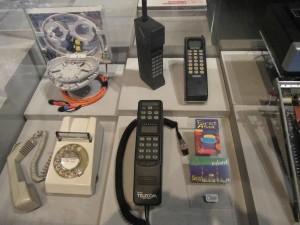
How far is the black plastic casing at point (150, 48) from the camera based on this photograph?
590 mm

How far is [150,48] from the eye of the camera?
62 centimetres

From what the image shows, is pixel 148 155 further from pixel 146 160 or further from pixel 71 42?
pixel 71 42

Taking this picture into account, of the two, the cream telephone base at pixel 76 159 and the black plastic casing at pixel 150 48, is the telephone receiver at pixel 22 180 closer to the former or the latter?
the cream telephone base at pixel 76 159

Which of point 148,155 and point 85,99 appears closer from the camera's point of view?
point 148,155

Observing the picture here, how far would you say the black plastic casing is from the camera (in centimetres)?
59

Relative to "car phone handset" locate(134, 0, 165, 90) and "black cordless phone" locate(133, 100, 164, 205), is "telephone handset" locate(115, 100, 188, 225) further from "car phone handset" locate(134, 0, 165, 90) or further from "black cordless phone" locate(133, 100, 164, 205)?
"car phone handset" locate(134, 0, 165, 90)

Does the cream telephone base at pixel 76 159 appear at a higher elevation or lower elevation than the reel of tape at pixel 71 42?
lower

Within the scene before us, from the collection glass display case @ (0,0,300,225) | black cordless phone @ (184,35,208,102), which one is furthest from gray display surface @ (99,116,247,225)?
black cordless phone @ (184,35,208,102)

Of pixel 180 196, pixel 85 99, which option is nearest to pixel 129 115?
pixel 85 99

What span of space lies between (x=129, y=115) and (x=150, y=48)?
18 centimetres

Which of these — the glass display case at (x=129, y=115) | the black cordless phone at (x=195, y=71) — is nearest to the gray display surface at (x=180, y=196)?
the glass display case at (x=129, y=115)

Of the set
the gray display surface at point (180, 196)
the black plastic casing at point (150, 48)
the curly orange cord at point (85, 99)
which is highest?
the black plastic casing at point (150, 48)

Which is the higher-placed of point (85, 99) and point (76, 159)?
point (85, 99)

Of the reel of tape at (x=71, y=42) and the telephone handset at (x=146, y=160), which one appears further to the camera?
the reel of tape at (x=71, y=42)
